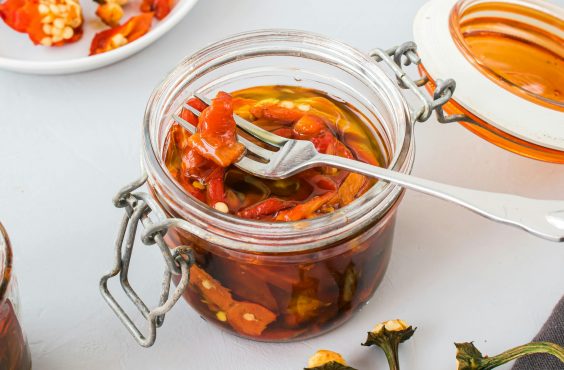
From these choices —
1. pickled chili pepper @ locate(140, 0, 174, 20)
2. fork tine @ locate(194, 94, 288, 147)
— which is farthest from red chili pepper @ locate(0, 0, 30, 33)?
fork tine @ locate(194, 94, 288, 147)

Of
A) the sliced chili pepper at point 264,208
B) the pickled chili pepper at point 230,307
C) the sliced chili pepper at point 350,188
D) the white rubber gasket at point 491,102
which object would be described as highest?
the white rubber gasket at point 491,102

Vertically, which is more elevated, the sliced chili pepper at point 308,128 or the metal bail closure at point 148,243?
the sliced chili pepper at point 308,128

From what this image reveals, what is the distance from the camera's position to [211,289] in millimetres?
1065

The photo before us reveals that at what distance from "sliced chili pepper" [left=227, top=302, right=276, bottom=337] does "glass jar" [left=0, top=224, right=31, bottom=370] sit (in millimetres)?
279

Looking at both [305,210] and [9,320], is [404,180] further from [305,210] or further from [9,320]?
[9,320]

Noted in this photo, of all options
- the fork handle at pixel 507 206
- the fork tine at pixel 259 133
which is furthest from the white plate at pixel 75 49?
the fork handle at pixel 507 206

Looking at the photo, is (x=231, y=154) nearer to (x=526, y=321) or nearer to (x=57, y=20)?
(x=526, y=321)

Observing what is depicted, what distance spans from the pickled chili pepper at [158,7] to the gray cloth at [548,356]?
962 mm

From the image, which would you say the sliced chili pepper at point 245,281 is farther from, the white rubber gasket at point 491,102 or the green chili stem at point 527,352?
the white rubber gasket at point 491,102

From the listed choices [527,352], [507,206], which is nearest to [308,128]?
[507,206]

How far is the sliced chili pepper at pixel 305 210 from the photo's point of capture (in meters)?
1.01

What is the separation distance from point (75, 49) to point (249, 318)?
30.3 inches

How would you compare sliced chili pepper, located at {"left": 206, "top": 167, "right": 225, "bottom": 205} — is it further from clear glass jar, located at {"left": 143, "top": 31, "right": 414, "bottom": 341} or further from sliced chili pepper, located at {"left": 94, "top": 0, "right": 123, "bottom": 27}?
sliced chili pepper, located at {"left": 94, "top": 0, "right": 123, "bottom": 27}

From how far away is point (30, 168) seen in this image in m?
1.39
